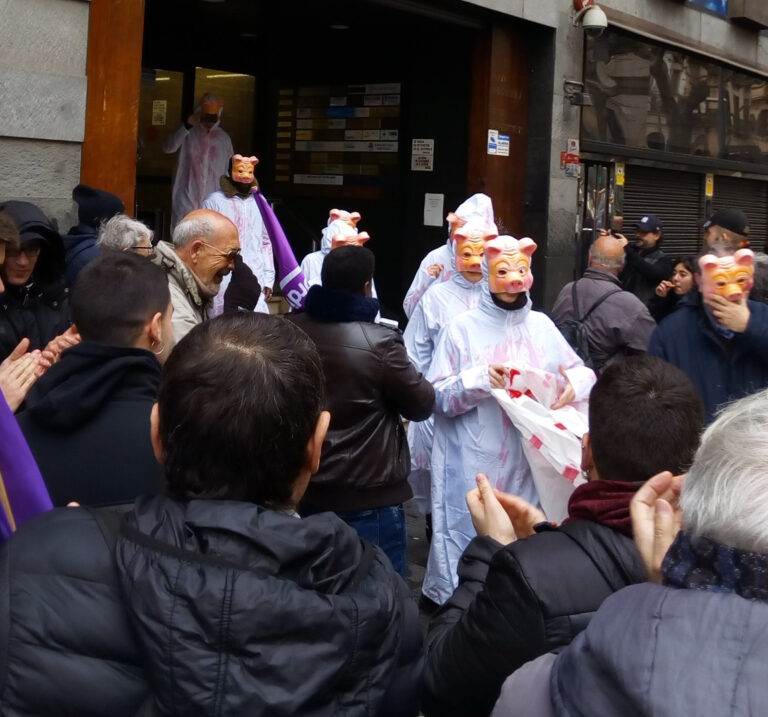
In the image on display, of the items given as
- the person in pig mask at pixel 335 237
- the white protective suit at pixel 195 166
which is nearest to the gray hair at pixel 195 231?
the person in pig mask at pixel 335 237

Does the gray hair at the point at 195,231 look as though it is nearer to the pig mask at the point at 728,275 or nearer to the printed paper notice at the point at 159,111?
the pig mask at the point at 728,275

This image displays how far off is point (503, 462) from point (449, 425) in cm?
32

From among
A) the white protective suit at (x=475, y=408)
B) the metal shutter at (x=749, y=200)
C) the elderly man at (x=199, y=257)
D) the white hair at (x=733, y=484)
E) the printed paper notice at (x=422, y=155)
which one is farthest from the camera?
the metal shutter at (x=749, y=200)

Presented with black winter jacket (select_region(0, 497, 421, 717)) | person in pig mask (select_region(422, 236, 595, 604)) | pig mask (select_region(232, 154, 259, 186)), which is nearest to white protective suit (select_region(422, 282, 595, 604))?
person in pig mask (select_region(422, 236, 595, 604))

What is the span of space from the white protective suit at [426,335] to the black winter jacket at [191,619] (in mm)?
3740

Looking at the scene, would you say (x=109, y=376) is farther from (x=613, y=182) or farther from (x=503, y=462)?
(x=613, y=182)

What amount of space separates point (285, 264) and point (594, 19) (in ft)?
16.4

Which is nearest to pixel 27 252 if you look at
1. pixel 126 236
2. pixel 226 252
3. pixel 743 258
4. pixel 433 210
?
pixel 126 236

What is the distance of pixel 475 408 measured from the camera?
4910 mm

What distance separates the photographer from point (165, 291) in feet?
9.43

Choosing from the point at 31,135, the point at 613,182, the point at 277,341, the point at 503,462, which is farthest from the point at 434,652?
the point at 613,182

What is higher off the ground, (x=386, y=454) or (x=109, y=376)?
(x=109, y=376)

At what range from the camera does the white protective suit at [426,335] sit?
562 cm

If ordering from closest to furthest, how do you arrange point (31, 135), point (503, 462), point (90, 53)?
point (503, 462)
point (31, 135)
point (90, 53)
